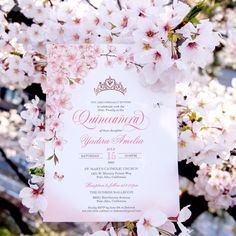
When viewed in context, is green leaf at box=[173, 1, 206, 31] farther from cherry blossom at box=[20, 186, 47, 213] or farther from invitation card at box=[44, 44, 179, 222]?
cherry blossom at box=[20, 186, 47, 213]

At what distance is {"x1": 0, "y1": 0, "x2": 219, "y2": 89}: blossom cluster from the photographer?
125 cm

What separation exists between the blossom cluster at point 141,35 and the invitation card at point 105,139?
2.0 inches

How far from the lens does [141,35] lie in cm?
126

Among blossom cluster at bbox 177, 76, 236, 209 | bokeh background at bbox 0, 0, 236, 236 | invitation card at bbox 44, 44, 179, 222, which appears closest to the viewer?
invitation card at bbox 44, 44, 179, 222

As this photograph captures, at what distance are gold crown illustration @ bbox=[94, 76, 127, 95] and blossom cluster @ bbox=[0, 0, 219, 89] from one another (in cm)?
6

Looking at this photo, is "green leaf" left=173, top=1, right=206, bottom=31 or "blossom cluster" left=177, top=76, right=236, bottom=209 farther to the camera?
"blossom cluster" left=177, top=76, right=236, bottom=209

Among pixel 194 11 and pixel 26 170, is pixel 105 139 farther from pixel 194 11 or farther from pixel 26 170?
pixel 26 170

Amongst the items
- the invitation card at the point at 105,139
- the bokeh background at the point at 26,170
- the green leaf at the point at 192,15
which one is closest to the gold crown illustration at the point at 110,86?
the invitation card at the point at 105,139

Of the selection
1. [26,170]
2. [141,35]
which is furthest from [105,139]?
[26,170]

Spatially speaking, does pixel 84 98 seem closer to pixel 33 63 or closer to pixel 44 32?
pixel 33 63

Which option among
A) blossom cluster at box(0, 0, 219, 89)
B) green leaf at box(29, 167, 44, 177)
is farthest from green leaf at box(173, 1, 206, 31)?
green leaf at box(29, 167, 44, 177)

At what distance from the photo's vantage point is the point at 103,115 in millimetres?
1257

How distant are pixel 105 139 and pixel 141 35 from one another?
275 mm

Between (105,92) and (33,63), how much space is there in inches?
17.5
